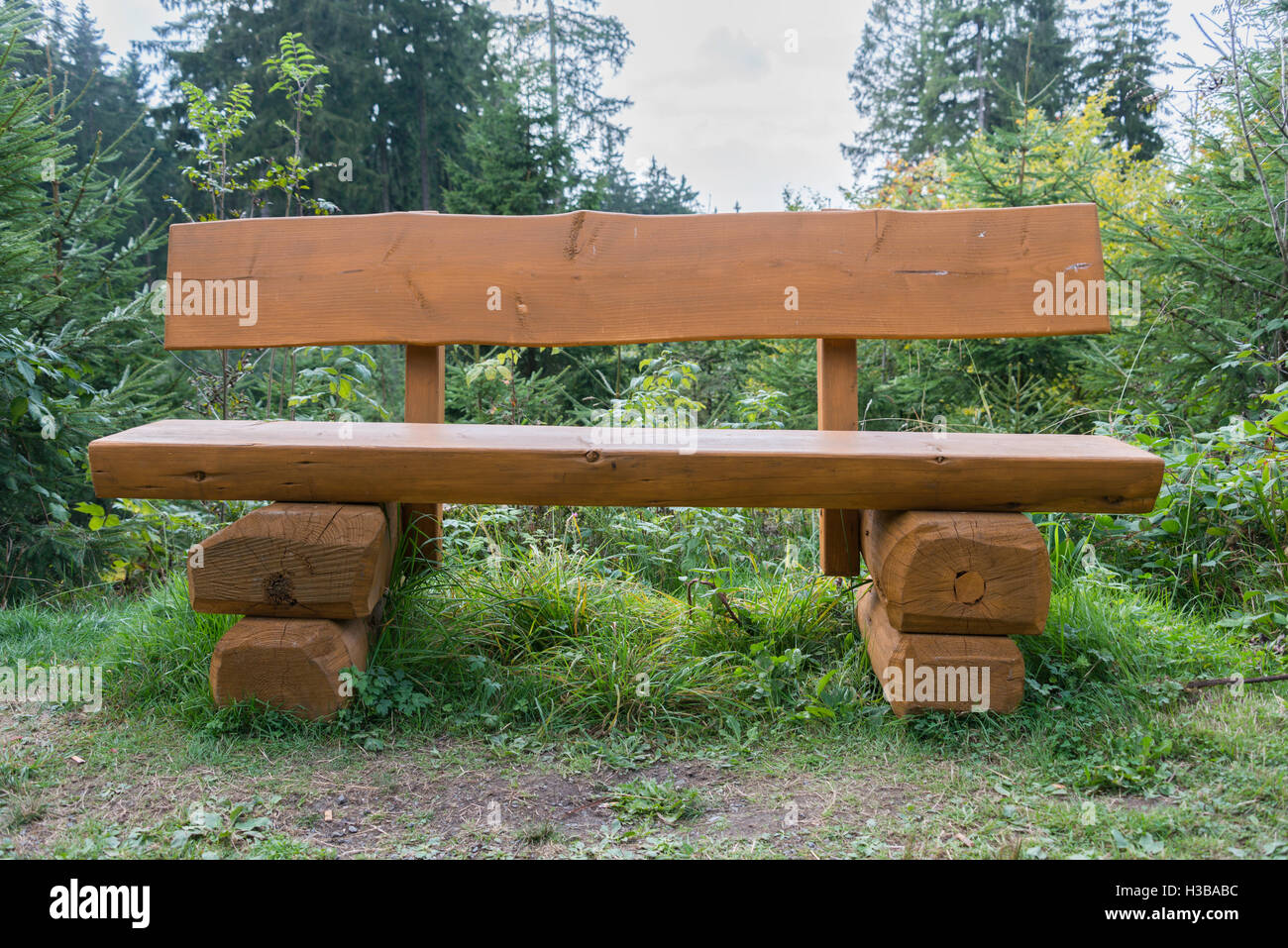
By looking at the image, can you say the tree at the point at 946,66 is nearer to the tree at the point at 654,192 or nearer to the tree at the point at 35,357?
the tree at the point at 654,192

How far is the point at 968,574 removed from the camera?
214cm

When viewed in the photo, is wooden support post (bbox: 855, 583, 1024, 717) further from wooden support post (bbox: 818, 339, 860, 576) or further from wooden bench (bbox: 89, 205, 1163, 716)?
wooden support post (bbox: 818, 339, 860, 576)

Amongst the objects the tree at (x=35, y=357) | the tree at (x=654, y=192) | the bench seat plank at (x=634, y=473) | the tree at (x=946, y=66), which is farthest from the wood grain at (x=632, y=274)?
the tree at (x=654, y=192)

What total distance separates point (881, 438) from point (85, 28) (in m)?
26.8

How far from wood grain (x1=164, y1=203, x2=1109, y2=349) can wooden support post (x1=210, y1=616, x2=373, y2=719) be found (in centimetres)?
104

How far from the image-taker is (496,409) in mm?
5105

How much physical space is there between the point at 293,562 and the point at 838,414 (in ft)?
5.82

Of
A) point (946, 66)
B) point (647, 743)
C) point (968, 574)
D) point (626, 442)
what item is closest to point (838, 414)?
point (968, 574)

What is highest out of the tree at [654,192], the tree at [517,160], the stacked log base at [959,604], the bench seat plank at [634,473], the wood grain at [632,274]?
the tree at [654,192]

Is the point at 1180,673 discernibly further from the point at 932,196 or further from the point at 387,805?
the point at 932,196

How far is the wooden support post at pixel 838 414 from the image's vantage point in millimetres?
2740

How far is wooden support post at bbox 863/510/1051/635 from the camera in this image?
2113 mm

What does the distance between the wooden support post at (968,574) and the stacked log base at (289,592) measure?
1400mm

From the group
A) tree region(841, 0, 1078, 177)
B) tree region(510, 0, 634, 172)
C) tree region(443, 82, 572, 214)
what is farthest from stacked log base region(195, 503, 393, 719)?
tree region(841, 0, 1078, 177)
